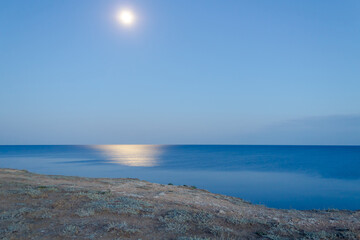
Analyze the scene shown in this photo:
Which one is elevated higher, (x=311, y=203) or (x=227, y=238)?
(x=227, y=238)

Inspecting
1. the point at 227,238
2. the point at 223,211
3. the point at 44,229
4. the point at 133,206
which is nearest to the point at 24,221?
the point at 44,229

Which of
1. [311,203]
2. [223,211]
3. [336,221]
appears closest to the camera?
[336,221]

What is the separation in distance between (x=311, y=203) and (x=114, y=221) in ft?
85.4

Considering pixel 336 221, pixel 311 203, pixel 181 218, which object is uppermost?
pixel 181 218

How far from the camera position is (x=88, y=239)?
719cm

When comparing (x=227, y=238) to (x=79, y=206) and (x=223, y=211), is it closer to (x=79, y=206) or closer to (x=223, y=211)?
(x=223, y=211)

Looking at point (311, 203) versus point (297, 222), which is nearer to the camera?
point (297, 222)

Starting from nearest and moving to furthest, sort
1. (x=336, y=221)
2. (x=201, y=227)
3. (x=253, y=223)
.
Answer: (x=201, y=227) < (x=253, y=223) < (x=336, y=221)

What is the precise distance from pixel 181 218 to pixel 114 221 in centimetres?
237

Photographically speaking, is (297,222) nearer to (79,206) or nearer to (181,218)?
(181,218)

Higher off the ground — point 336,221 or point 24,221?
point 24,221

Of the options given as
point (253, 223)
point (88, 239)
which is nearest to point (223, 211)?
point (253, 223)

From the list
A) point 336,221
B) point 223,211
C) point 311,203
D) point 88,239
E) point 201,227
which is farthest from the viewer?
point 311,203

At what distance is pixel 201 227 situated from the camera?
8.51 meters
